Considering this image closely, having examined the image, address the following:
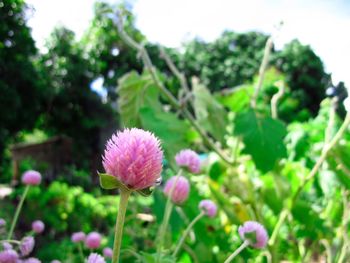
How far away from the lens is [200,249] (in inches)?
28.8

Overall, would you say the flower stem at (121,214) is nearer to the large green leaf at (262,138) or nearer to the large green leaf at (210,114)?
the large green leaf at (262,138)

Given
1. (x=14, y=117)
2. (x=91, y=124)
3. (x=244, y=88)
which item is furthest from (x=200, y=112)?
(x=91, y=124)

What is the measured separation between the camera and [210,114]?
106 centimetres

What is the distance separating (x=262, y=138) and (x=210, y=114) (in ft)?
1.09

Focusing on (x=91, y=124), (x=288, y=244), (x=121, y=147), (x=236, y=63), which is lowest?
(x=121, y=147)

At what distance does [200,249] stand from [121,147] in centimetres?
53

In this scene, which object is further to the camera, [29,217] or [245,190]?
[29,217]

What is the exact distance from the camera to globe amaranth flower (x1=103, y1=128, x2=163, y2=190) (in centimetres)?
24

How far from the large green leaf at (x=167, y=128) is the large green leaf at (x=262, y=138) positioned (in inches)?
6.8

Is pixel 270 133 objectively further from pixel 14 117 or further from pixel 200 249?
pixel 14 117

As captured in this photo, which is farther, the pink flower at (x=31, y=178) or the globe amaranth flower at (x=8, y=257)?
the pink flower at (x=31, y=178)

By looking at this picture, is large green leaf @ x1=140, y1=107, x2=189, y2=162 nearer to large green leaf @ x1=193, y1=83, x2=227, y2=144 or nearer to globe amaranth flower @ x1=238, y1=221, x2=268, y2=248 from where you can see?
large green leaf @ x1=193, y1=83, x2=227, y2=144

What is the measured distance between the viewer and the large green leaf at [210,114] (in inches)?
39.8

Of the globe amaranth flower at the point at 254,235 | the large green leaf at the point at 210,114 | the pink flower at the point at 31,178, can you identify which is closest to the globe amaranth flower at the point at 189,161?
the globe amaranth flower at the point at 254,235
